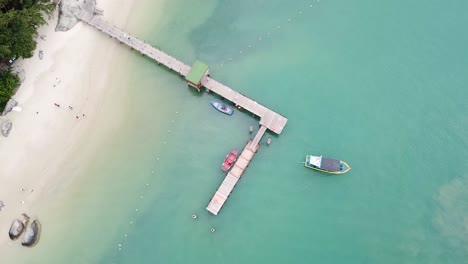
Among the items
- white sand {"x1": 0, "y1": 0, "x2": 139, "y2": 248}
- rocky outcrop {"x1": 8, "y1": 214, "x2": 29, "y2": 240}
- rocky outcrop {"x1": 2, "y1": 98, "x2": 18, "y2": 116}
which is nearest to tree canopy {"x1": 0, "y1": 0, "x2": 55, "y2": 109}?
rocky outcrop {"x1": 2, "y1": 98, "x2": 18, "y2": 116}

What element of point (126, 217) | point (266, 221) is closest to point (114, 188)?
point (126, 217)

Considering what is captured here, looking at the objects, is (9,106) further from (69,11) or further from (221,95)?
(221,95)

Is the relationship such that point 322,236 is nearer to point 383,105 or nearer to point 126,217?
point 383,105

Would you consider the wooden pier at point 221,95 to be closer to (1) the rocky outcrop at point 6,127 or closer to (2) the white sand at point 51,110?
(2) the white sand at point 51,110

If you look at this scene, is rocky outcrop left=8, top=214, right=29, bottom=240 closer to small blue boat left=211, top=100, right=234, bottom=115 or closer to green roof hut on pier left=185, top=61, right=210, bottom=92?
green roof hut on pier left=185, top=61, right=210, bottom=92

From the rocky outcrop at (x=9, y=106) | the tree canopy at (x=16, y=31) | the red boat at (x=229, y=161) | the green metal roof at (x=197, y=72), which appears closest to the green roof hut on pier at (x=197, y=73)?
the green metal roof at (x=197, y=72)

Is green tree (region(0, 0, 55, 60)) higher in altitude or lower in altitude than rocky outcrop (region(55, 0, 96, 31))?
lower
